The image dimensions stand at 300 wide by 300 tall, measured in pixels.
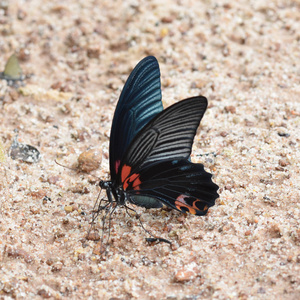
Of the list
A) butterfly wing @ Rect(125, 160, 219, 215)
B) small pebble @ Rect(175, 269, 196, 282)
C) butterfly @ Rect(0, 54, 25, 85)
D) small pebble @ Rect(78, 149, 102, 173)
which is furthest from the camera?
butterfly @ Rect(0, 54, 25, 85)

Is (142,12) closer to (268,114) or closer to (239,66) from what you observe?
(239,66)

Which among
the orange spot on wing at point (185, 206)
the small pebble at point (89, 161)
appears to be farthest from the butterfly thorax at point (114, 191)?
the small pebble at point (89, 161)

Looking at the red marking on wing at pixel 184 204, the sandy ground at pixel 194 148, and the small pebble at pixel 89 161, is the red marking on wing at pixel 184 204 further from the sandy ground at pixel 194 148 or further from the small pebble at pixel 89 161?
the small pebble at pixel 89 161

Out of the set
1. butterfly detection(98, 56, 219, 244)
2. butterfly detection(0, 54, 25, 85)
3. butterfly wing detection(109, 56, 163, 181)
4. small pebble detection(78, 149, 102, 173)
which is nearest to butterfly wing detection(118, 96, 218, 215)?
butterfly detection(98, 56, 219, 244)

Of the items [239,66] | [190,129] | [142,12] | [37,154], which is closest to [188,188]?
[190,129]

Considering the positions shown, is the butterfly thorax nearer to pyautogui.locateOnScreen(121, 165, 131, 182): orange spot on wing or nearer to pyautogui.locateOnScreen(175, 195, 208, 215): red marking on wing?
pyautogui.locateOnScreen(121, 165, 131, 182): orange spot on wing

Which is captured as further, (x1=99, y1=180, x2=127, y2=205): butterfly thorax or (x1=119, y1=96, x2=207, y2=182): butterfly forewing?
(x1=99, y1=180, x2=127, y2=205): butterfly thorax
